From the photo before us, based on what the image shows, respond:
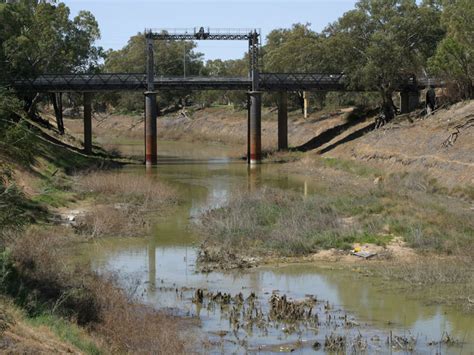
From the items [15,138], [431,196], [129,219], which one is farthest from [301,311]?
[431,196]

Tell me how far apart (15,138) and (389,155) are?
1446 inches

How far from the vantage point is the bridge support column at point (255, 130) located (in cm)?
6594

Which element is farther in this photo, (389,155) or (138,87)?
(138,87)

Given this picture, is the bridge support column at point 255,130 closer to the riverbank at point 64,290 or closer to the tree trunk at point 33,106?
the tree trunk at point 33,106

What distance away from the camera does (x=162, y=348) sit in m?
15.8

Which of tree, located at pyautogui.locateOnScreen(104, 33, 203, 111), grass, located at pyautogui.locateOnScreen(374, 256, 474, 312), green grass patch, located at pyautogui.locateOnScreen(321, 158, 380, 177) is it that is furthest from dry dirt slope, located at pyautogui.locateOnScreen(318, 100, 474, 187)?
tree, located at pyautogui.locateOnScreen(104, 33, 203, 111)

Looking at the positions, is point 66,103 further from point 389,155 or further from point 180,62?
point 389,155

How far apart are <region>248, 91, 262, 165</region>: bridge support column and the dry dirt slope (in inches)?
216

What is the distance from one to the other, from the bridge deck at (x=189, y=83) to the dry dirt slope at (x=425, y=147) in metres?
5.38

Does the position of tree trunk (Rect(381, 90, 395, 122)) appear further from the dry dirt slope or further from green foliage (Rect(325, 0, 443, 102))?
the dry dirt slope

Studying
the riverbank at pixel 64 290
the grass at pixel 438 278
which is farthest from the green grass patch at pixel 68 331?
the grass at pixel 438 278

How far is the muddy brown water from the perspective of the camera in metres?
17.8

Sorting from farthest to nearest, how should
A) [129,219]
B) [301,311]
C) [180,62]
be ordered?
[180,62] < [129,219] < [301,311]

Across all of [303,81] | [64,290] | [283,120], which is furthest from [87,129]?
[64,290]
